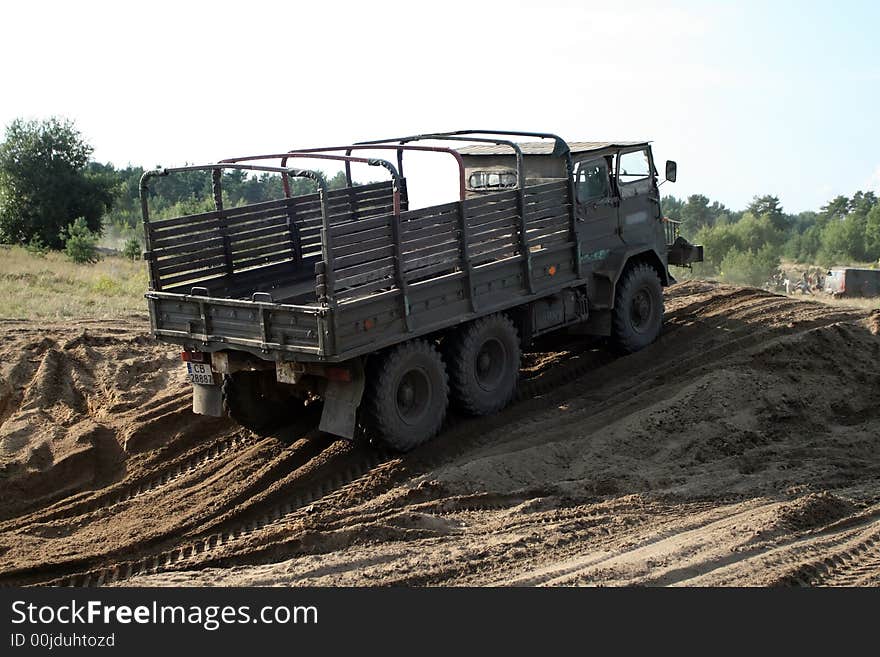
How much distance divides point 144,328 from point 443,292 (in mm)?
5676

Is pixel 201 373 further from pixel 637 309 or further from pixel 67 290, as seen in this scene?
pixel 67 290

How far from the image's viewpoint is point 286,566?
6641 mm

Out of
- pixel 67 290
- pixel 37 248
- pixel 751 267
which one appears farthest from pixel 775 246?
pixel 67 290

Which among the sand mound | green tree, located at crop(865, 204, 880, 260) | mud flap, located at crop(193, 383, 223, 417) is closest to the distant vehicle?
the sand mound

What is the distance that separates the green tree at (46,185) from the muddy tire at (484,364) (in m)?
25.9

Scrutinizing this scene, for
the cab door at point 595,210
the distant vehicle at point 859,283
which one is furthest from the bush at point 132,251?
the cab door at point 595,210

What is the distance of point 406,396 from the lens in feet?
29.5

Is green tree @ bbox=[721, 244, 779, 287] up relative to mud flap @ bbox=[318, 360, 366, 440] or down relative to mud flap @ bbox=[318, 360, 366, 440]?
down

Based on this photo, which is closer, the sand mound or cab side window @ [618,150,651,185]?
the sand mound

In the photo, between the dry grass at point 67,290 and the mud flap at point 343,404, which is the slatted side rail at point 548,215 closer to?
the mud flap at point 343,404

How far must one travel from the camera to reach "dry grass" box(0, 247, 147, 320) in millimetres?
15141

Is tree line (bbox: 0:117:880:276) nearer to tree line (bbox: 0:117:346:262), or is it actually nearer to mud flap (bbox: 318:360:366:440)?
A: tree line (bbox: 0:117:346:262)

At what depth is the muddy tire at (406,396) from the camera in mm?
8625

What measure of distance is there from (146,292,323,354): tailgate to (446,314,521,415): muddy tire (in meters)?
1.78
